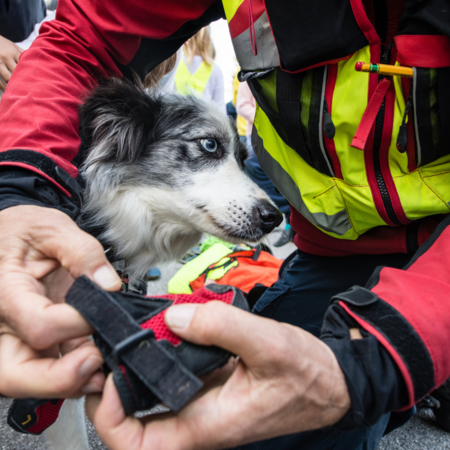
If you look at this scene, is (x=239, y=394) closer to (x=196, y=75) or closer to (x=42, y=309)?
(x=42, y=309)

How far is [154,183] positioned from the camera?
1.32m

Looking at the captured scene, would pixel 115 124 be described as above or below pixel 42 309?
above

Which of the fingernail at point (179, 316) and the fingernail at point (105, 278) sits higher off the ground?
the fingernail at point (105, 278)

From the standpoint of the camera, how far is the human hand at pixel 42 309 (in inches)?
18.9

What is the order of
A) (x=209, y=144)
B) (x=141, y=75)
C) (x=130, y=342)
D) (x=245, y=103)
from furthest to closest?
(x=245, y=103) → (x=141, y=75) → (x=209, y=144) → (x=130, y=342)

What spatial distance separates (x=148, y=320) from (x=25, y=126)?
65 centimetres

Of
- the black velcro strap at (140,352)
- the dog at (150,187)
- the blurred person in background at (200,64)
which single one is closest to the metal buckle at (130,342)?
the black velcro strap at (140,352)

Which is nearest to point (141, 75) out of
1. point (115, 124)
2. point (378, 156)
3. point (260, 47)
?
point (115, 124)

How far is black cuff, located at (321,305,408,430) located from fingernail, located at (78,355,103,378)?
1.27 feet

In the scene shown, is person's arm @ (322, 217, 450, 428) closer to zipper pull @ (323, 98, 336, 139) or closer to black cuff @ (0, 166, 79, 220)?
zipper pull @ (323, 98, 336, 139)

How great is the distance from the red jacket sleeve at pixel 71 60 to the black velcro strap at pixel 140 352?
44 centimetres

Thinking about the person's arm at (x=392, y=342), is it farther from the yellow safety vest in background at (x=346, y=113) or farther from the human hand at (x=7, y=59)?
the human hand at (x=7, y=59)

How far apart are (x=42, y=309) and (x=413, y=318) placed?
0.62 m

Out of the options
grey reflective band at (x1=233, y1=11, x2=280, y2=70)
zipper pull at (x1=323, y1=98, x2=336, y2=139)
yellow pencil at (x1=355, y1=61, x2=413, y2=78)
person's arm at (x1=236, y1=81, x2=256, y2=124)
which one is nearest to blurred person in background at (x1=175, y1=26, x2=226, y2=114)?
person's arm at (x1=236, y1=81, x2=256, y2=124)
